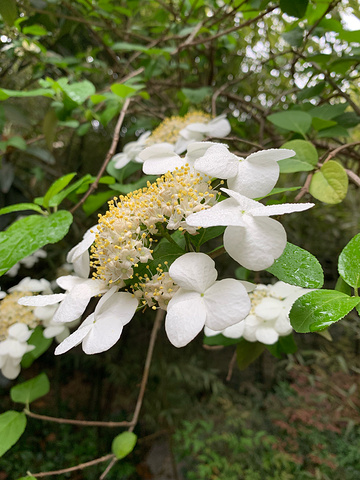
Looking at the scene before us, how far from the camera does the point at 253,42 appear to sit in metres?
1.14

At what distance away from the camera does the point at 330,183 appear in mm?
430

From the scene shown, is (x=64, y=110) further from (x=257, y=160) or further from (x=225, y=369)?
(x=225, y=369)

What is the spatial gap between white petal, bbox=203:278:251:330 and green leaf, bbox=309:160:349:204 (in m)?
0.21

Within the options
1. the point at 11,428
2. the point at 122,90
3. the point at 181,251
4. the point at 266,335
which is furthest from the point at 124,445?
the point at 122,90

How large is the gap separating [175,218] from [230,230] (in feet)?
0.21

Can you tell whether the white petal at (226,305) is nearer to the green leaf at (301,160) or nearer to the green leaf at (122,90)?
the green leaf at (301,160)

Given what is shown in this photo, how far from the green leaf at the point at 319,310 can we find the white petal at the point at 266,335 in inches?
8.6

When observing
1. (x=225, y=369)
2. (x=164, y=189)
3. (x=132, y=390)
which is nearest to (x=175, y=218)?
(x=164, y=189)

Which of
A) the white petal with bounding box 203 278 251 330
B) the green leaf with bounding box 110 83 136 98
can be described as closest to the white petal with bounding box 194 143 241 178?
the white petal with bounding box 203 278 251 330

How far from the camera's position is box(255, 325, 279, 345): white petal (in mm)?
489

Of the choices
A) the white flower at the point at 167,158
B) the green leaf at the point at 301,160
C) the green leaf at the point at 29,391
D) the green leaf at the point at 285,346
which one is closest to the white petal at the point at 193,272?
the white flower at the point at 167,158

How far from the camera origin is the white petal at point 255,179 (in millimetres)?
310

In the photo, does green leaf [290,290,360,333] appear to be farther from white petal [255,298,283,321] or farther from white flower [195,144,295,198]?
white petal [255,298,283,321]

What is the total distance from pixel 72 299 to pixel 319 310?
0.22 meters
